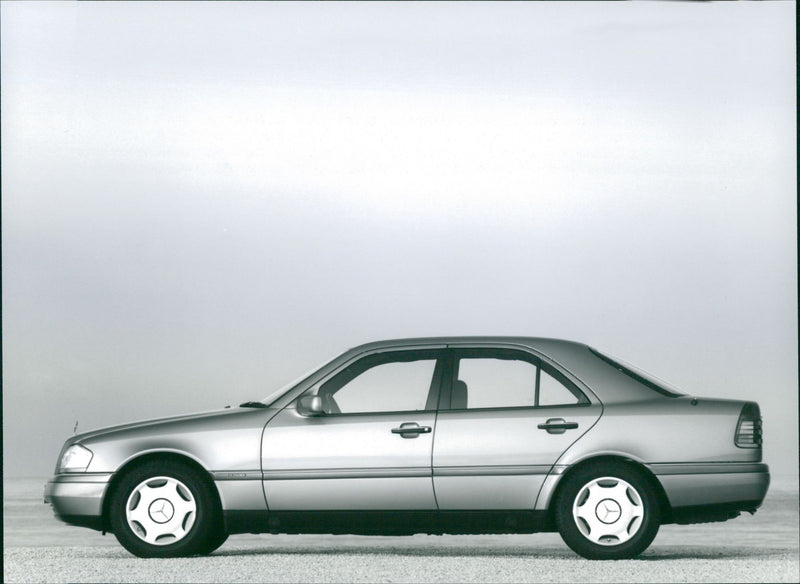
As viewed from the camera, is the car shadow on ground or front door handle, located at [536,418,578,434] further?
the car shadow on ground

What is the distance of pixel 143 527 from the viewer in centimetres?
894

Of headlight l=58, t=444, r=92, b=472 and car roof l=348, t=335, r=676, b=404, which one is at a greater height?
car roof l=348, t=335, r=676, b=404

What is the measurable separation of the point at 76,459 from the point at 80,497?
0.27 m

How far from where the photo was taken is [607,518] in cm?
859

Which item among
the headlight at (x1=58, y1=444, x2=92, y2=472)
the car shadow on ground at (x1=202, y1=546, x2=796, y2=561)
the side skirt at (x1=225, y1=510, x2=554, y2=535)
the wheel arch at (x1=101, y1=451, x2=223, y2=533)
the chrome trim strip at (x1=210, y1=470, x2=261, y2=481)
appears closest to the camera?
the side skirt at (x1=225, y1=510, x2=554, y2=535)

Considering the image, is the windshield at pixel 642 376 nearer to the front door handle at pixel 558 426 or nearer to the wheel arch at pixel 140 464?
the front door handle at pixel 558 426

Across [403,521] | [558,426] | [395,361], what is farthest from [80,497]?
[558,426]

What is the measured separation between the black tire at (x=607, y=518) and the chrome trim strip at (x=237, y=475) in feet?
6.64

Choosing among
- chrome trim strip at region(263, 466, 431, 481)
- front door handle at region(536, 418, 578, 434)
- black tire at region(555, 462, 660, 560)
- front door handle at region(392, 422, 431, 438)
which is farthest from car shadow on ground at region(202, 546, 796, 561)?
front door handle at region(392, 422, 431, 438)

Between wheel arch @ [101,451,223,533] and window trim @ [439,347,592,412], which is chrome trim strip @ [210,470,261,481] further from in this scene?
window trim @ [439,347,592,412]

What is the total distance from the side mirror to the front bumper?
4.57ft

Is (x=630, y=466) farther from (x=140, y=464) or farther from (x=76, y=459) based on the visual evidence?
(x=76, y=459)

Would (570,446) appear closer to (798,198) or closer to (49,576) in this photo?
(798,198)

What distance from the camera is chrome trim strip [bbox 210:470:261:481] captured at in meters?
8.81
